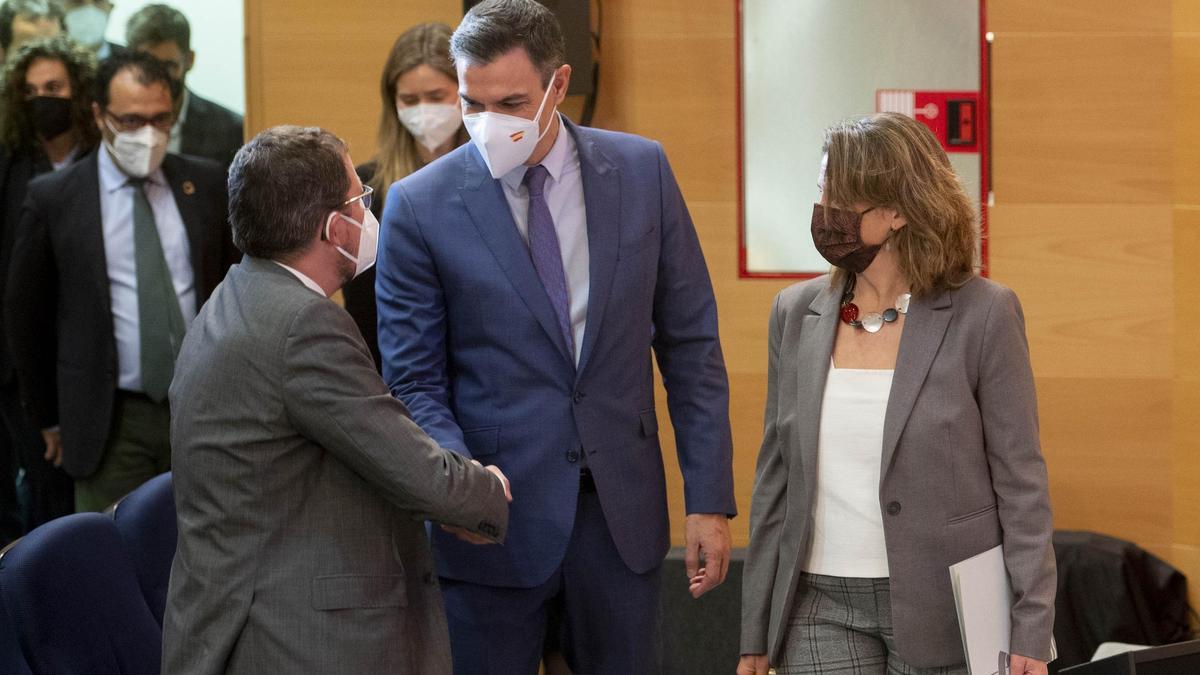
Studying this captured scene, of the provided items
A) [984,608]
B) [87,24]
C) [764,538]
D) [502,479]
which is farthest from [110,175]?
[984,608]

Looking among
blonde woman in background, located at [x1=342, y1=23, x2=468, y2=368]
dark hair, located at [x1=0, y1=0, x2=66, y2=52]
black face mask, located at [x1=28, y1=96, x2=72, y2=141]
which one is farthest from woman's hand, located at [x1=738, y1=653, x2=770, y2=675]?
dark hair, located at [x1=0, y1=0, x2=66, y2=52]

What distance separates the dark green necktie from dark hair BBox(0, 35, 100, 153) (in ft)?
2.10

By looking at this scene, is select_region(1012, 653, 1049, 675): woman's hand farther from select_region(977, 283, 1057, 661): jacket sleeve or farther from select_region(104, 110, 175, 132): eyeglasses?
select_region(104, 110, 175, 132): eyeglasses

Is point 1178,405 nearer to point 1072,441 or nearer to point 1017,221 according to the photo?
point 1072,441

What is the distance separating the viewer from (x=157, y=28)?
4.72 metres

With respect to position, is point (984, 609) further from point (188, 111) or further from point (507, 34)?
point (188, 111)

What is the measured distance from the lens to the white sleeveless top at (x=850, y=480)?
2.35 meters

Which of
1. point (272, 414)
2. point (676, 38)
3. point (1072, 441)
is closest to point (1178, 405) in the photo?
point (1072, 441)

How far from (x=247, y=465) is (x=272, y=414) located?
0.28 feet

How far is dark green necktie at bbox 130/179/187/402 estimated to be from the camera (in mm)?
4098

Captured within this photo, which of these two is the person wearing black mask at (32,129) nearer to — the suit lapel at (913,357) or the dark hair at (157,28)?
the dark hair at (157,28)

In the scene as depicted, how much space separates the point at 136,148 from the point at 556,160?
202cm

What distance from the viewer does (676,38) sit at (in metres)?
4.28

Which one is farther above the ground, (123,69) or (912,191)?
(123,69)
